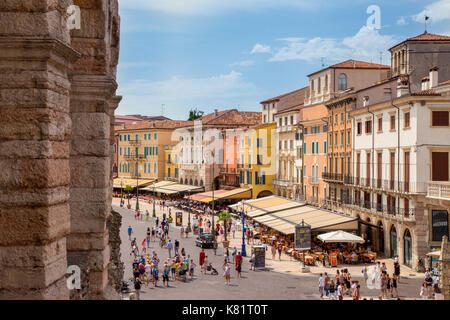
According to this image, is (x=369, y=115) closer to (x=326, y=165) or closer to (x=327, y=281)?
(x=326, y=165)

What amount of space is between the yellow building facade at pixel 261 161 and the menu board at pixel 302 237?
3471 cm

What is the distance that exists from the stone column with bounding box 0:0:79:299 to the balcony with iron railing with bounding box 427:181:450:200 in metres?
26.6

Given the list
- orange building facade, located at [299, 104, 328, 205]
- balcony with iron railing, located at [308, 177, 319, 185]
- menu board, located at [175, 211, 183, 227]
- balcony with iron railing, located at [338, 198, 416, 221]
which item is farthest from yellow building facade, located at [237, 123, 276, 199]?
balcony with iron railing, located at [338, 198, 416, 221]

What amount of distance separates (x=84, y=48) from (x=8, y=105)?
329cm

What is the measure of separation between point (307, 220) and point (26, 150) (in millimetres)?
30758

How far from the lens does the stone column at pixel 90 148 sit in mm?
8414

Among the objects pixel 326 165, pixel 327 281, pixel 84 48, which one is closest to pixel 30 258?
pixel 84 48

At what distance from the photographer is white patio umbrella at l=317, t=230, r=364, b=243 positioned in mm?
31062

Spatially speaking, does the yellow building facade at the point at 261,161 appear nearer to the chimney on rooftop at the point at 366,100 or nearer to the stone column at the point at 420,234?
the chimney on rooftop at the point at 366,100

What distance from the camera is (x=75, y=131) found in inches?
330

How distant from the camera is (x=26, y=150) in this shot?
5676mm

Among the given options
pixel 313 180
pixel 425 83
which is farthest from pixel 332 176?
pixel 425 83

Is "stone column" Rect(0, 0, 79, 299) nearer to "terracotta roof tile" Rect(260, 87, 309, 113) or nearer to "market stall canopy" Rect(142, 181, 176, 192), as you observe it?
"terracotta roof tile" Rect(260, 87, 309, 113)

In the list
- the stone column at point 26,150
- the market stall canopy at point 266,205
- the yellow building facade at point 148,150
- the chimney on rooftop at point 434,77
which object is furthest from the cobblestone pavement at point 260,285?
the yellow building facade at point 148,150
